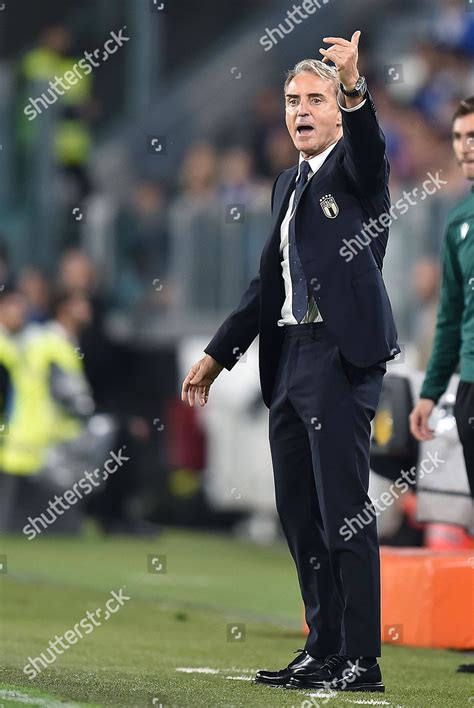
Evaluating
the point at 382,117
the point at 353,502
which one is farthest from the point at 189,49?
the point at 353,502

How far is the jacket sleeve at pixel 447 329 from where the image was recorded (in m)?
7.48

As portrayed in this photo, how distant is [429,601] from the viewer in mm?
8156

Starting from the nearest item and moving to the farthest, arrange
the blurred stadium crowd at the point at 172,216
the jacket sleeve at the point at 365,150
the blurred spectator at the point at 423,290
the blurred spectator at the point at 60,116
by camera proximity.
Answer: the jacket sleeve at the point at 365,150
the blurred spectator at the point at 423,290
the blurred stadium crowd at the point at 172,216
the blurred spectator at the point at 60,116

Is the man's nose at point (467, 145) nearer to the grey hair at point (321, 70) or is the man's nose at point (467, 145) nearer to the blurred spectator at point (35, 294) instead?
the grey hair at point (321, 70)

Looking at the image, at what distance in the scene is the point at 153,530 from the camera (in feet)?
51.1

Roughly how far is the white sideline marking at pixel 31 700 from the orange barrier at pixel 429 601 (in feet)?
8.77

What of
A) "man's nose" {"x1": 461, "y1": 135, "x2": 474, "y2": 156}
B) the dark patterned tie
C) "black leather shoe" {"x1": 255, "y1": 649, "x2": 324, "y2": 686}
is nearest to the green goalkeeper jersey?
"man's nose" {"x1": 461, "y1": 135, "x2": 474, "y2": 156}

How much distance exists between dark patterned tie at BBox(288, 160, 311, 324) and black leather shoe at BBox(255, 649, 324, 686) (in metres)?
1.22

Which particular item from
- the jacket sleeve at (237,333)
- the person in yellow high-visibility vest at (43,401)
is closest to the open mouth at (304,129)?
the jacket sleeve at (237,333)

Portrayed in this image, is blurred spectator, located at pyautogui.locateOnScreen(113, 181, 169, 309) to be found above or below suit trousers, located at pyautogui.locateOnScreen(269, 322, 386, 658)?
above

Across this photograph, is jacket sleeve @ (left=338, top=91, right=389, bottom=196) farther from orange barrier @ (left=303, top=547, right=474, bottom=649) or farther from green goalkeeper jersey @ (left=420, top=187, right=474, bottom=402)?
orange barrier @ (left=303, top=547, right=474, bottom=649)

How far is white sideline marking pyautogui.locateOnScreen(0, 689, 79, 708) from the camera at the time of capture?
571cm

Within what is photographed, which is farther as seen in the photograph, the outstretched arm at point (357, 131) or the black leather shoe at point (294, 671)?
the black leather shoe at point (294, 671)

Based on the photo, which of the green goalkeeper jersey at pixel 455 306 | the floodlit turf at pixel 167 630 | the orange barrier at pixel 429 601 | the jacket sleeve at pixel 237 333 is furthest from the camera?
the orange barrier at pixel 429 601
